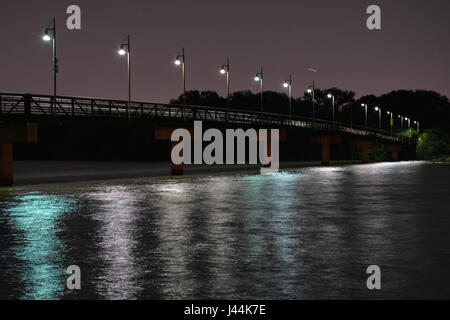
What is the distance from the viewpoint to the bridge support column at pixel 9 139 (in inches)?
1448

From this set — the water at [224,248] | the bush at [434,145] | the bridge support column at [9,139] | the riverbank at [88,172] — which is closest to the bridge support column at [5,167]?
the bridge support column at [9,139]

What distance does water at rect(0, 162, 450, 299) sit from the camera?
9391 millimetres

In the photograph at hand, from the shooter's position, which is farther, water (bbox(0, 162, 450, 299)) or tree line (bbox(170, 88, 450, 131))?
tree line (bbox(170, 88, 450, 131))

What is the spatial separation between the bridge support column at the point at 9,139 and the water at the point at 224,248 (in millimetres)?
12776

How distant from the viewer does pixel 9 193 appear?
97.3 feet

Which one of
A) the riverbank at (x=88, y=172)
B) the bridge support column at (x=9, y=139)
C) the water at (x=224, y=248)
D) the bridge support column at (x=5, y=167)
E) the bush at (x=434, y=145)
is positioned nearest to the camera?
the water at (x=224, y=248)

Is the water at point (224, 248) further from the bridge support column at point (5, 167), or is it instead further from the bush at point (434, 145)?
the bush at point (434, 145)

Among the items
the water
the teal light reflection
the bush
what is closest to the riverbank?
the teal light reflection

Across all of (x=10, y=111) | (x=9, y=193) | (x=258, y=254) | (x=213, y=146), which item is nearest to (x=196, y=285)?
(x=258, y=254)

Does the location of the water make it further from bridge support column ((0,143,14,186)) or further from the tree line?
the tree line

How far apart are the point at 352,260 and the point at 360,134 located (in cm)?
8962

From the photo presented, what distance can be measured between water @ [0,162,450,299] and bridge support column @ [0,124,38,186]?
1278 centimetres

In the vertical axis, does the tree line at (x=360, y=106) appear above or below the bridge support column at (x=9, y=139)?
above

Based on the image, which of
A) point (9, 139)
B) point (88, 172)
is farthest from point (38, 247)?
point (88, 172)
